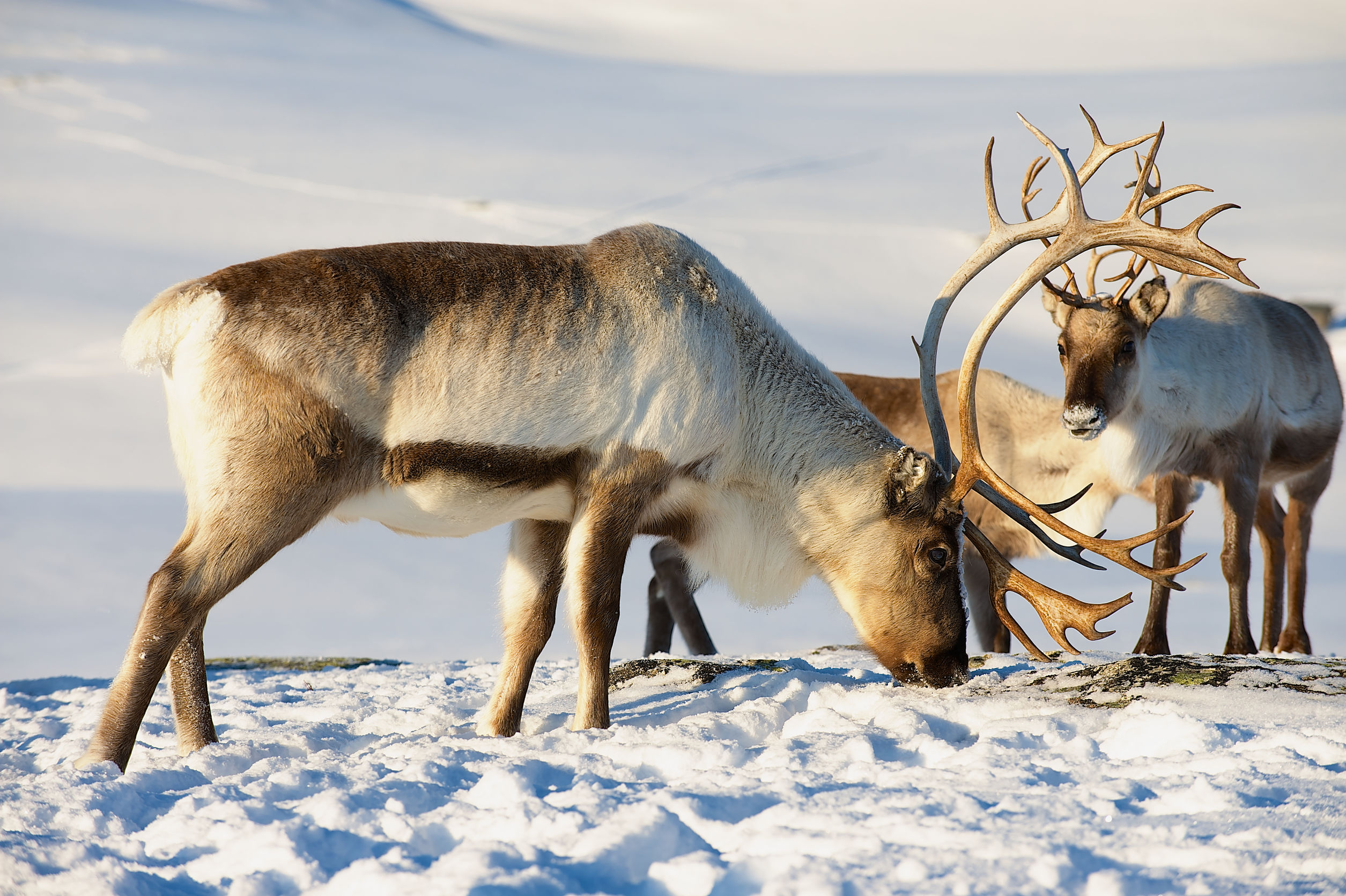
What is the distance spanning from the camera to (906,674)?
4723 mm

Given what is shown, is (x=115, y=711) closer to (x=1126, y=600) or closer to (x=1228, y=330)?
(x=1126, y=600)

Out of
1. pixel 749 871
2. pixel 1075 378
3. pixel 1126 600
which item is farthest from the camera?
pixel 1075 378

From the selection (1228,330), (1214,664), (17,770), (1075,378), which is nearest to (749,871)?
(1214,664)

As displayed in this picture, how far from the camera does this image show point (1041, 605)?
4691 millimetres

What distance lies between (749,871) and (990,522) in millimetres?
4977

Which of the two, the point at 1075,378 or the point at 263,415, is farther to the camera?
the point at 1075,378

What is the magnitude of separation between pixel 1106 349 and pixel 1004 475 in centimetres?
110

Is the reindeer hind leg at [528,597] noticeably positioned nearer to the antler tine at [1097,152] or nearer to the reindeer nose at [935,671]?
the reindeer nose at [935,671]

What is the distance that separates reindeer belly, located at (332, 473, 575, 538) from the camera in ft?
13.0

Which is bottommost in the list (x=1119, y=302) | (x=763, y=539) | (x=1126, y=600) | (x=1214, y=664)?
(x=1214, y=664)

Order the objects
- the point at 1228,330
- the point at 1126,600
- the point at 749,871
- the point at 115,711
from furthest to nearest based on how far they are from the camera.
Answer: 1. the point at 1228,330
2. the point at 1126,600
3. the point at 115,711
4. the point at 749,871

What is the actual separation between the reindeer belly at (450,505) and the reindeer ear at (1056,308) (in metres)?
3.70

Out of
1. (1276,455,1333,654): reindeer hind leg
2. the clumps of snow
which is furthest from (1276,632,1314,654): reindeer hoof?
the clumps of snow

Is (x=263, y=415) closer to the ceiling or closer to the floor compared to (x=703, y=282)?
closer to the floor
